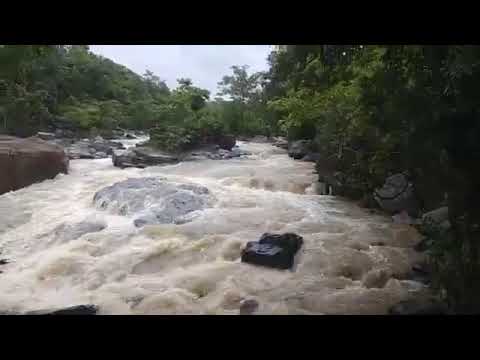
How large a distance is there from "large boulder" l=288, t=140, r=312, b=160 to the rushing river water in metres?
6.20

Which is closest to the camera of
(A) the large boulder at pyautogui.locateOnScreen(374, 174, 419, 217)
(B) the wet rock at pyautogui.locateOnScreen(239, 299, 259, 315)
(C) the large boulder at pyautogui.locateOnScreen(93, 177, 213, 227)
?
(B) the wet rock at pyautogui.locateOnScreen(239, 299, 259, 315)

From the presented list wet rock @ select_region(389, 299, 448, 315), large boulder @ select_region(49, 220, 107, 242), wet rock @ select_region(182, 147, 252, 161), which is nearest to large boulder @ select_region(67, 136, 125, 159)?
wet rock @ select_region(182, 147, 252, 161)

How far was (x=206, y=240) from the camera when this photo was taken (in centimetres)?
586

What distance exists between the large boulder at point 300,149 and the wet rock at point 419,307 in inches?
424

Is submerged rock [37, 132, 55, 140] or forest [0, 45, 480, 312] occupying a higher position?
forest [0, 45, 480, 312]

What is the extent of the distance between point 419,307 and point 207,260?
8.05 feet

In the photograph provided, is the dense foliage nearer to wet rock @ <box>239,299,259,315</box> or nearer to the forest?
the forest

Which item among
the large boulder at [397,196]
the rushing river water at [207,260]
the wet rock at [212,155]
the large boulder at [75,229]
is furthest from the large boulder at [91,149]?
the large boulder at [397,196]

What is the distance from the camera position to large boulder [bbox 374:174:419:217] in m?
7.30

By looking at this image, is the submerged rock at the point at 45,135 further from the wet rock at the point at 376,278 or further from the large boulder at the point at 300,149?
the wet rock at the point at 376,278

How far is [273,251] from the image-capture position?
526 centimetres

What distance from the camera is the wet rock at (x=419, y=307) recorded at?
365 centimetres

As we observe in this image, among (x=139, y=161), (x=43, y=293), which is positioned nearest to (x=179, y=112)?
(x=139, y=161)
